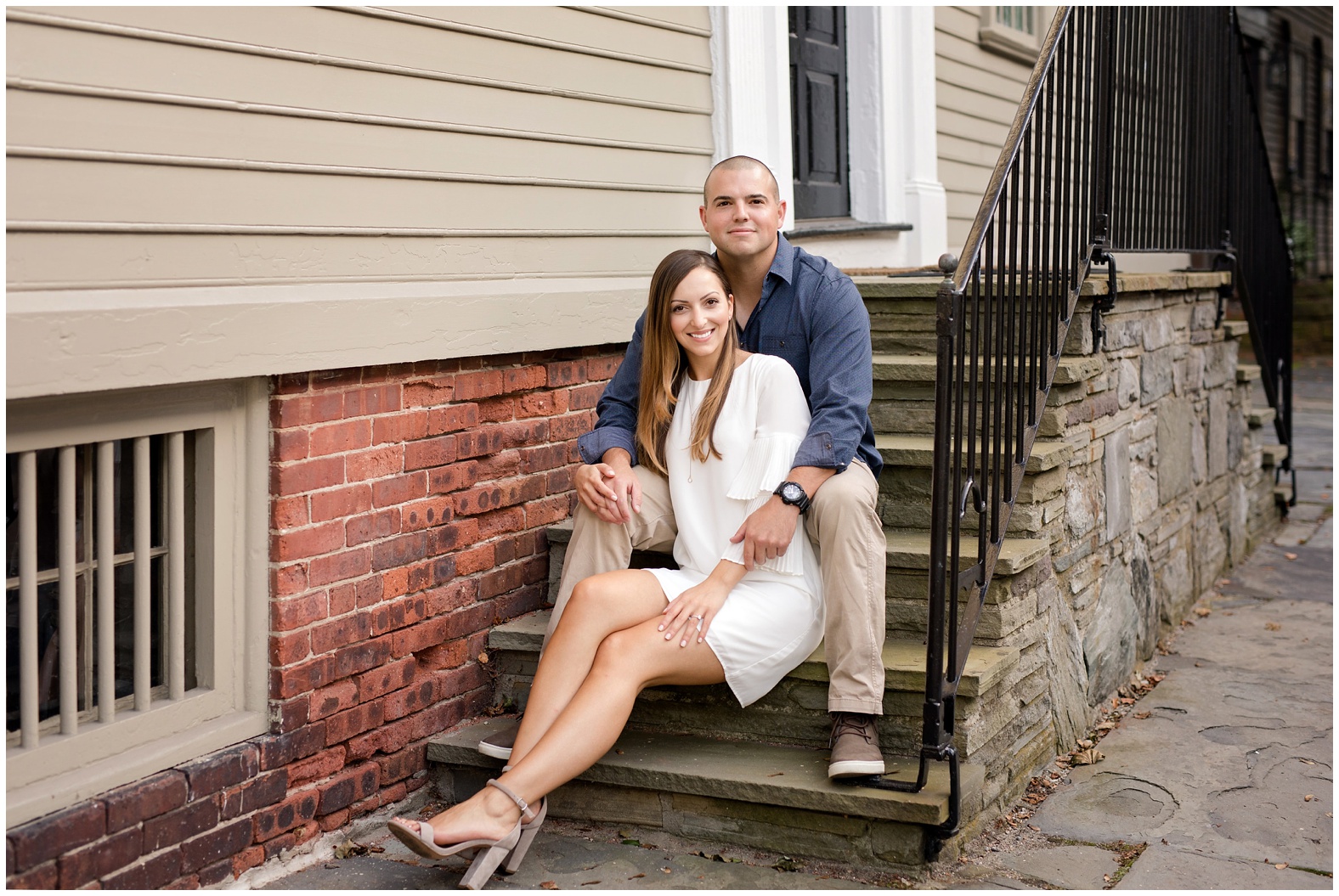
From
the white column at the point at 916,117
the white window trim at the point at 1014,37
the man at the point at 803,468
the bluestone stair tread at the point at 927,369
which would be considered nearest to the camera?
the man at the point at 803,468

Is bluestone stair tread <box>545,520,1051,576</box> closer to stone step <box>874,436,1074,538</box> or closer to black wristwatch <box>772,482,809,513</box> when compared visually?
stone step <box>874,436,1074,538</box>

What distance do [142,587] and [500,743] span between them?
0.94 metres

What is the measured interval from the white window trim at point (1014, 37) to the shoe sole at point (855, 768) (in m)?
4.90

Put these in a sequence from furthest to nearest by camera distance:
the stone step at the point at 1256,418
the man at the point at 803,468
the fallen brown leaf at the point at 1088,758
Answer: the stone step at the point at 1256,418, the fallen brown leaf at the point at 1088,758, the man at the point at 803,468

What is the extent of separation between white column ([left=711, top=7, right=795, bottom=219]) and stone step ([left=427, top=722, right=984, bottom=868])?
198 centimetres

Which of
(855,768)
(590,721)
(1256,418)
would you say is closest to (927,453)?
(855,768)

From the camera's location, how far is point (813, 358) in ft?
10.8

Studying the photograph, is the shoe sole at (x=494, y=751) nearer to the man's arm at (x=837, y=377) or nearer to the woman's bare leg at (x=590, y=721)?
the woman's bare leg at (x=590, y=721)

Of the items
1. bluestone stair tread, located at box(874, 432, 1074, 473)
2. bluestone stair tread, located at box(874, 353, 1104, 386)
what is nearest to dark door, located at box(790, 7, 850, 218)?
bluestone stair tread, located at box(874, 353, 1104, 386)

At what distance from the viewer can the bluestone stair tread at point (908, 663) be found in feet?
10.3

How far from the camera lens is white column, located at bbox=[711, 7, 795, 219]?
→ 448 cm

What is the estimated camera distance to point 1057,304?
12.6 feet

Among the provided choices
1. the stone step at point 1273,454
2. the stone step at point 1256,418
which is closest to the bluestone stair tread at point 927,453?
the stone step at point 1256,418

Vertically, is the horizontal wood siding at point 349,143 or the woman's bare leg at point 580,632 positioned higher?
the horizontal wood siding at point 349,143
